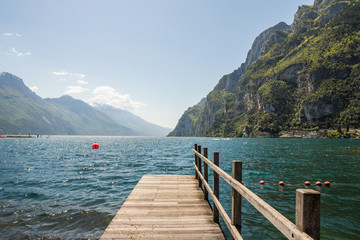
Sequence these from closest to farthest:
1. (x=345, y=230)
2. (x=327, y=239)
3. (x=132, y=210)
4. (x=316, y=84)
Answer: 1. (x=132, y=210)
2. (x=327, y=239)
3. (x=345, y=230)
4. (x=316, y=84)

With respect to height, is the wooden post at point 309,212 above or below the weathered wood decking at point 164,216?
above

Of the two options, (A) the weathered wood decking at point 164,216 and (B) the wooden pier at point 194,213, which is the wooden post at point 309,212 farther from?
(A) the weathered wood decking at point 164,216

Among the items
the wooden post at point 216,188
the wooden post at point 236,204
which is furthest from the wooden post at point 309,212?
the wooden post at point 216,188

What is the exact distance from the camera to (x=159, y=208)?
6996 millimetres

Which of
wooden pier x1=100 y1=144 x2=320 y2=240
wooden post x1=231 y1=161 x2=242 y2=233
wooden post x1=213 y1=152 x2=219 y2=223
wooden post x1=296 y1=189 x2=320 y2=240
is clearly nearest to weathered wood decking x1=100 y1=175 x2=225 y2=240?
wooden pier x1=100 y1=144 x2=320 y2=240

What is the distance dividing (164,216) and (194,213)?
0.96 m

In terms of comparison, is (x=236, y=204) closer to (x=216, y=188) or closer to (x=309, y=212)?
(x=216, y=188)

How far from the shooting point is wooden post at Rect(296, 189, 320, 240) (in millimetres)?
1846

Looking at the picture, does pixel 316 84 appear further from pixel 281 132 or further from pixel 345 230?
pixel 345 230

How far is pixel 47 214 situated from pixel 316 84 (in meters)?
213

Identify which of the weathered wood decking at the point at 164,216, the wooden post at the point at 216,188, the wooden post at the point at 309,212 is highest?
the wooden post at the point at 309,212

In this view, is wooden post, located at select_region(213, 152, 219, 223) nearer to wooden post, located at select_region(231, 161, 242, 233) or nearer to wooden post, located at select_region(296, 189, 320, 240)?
wooden post, located at select_region(231, 161, 242, 233)

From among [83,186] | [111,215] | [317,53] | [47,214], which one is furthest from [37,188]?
[317,53]

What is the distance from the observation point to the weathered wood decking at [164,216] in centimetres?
516
